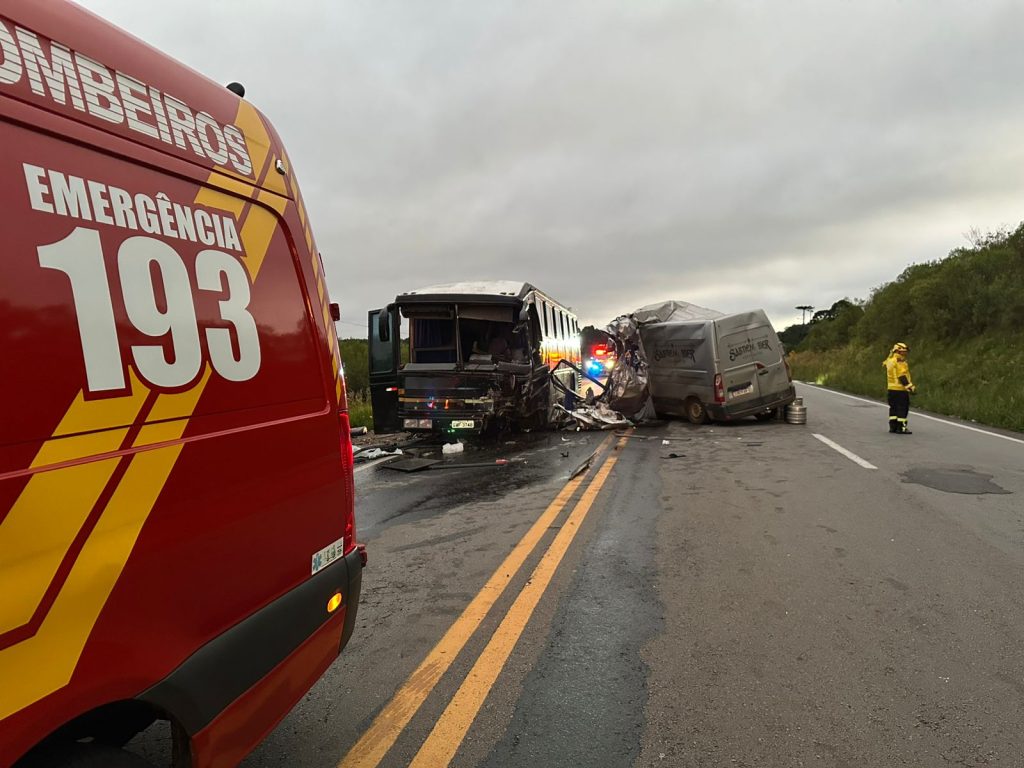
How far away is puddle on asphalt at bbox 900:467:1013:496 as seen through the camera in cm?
670

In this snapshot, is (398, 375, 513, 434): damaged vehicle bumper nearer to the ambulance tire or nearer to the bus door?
the bus door

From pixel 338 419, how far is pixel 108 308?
1.08m

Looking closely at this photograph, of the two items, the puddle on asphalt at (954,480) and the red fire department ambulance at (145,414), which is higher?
the red fire department ambulance at (145,414)

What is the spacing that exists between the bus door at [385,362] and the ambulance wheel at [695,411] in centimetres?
670

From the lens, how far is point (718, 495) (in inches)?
268

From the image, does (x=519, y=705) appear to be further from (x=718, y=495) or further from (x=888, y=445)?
(x=888, y=445)

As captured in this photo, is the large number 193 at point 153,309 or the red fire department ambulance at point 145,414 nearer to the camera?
the red fire department ambulance at point 145,414

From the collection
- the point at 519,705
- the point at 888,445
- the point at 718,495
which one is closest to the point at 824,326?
the point at 888,445

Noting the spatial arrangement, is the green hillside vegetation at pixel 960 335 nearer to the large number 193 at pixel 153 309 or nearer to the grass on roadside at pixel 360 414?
the grass on roadside at pixel 360 414

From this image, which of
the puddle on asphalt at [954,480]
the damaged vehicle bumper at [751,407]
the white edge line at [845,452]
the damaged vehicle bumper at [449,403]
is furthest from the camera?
the damaged vehicle bumper at [751,407]

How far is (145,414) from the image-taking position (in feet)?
5.29

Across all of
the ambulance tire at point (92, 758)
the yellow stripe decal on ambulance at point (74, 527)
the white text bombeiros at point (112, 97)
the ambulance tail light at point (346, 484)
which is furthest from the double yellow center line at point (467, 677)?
the white text bombeiros at point (112, 97)

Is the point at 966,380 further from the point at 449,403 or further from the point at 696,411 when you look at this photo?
the point at 449,403

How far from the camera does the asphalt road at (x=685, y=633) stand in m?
2.54
